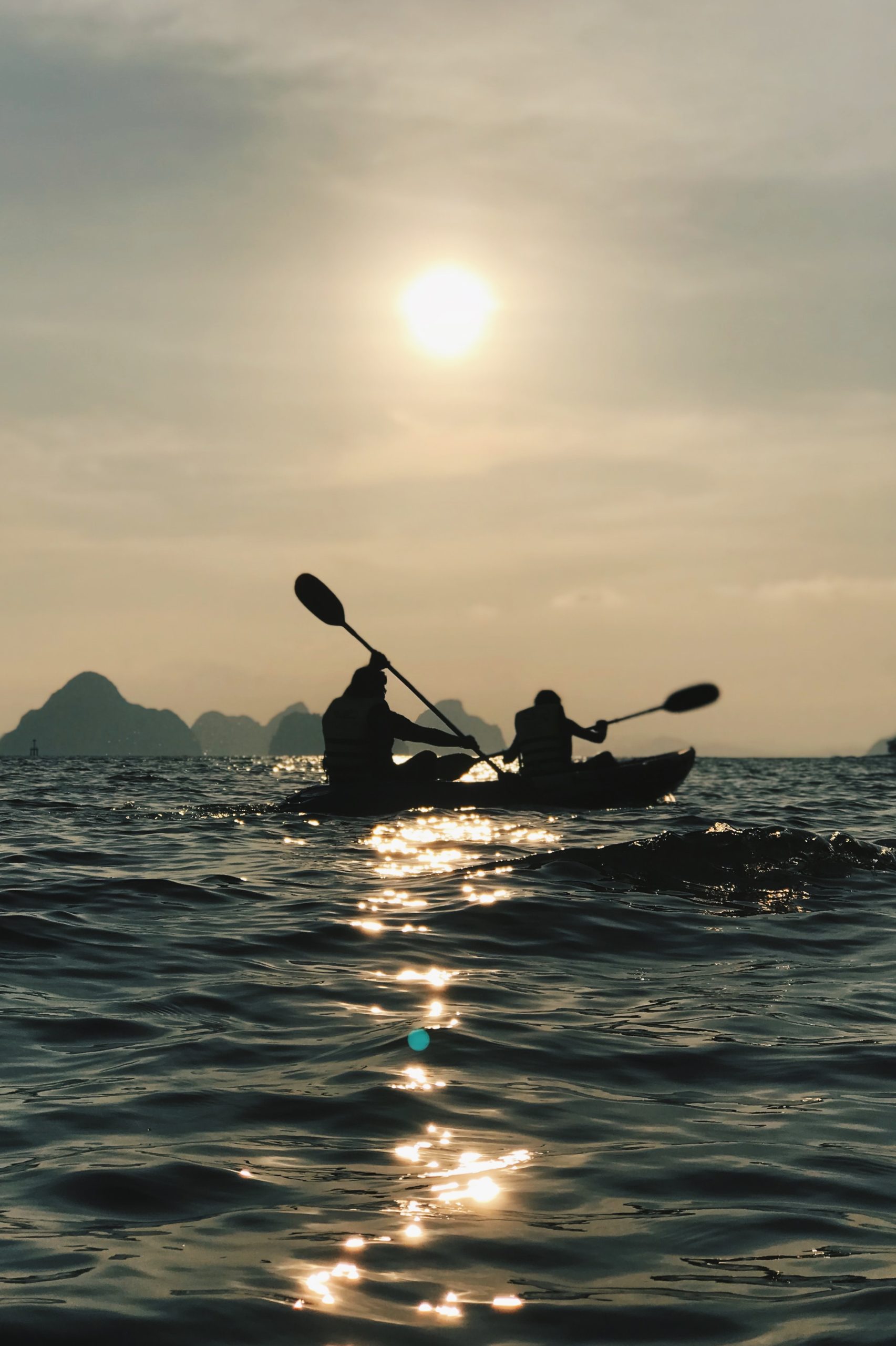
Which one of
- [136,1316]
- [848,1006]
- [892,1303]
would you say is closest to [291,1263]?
[136,1316]

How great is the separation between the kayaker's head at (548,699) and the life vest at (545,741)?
10 cm

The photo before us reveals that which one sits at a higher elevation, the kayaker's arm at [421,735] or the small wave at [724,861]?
the kayaker's arm at [421,735]

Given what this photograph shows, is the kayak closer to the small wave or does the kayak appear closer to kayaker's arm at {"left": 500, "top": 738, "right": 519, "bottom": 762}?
kayaker's arm at {"left": 500, "top": 738, "right": 519, "bottom": 762}

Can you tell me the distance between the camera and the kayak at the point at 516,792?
52.8 feet

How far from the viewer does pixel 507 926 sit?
8078mm

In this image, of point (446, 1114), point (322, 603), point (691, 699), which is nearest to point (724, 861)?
point (446, 1114)

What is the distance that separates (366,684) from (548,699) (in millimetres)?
3678

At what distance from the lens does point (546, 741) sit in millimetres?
18172

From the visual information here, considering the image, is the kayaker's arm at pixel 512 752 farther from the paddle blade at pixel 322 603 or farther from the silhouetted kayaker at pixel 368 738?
the paddle blade at pixel 322 603

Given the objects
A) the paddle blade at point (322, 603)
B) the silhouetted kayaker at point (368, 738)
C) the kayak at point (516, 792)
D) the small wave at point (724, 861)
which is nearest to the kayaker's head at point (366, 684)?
the silhouetted kayaker at point (368, 738)

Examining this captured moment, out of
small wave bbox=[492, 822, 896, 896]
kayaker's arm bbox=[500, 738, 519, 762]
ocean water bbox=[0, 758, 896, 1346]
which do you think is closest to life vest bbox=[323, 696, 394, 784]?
kayaker's arm bbox=[500, 738, 519, 762]

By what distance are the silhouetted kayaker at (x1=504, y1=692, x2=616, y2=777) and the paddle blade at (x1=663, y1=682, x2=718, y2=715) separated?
3.45m

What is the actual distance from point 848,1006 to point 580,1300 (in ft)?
11.8

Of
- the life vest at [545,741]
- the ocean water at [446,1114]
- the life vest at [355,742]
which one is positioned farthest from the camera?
the life vest at [545,741]
